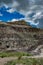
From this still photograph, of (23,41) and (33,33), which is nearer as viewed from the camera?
(23,41)

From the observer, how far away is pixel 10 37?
2098 inches

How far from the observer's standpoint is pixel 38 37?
59.3 metres

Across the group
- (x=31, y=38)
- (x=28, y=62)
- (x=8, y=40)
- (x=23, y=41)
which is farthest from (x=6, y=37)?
(x=28, y=62)

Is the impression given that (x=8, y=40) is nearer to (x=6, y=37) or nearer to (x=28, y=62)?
(x=6, y=37)

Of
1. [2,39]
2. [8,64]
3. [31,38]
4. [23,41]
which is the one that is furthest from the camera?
[31,38]

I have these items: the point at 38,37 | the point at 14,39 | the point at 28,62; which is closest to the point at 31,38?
the point at 38,37

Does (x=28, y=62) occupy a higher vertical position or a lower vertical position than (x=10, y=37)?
lower

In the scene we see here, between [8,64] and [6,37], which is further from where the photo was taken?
[6,37]

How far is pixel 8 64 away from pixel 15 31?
4143cm

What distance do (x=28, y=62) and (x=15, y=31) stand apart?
1621 inches

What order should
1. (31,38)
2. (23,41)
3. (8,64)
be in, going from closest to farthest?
(8,64), (23,41), (31,38)

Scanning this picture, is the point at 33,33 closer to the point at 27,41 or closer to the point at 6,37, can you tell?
the point at 27,41

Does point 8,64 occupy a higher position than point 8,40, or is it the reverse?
point 8,40

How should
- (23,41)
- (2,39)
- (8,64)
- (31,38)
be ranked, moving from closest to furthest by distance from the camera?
1. (8,64)
2. (2,39)
3. (23,41)
4. (31,38)
